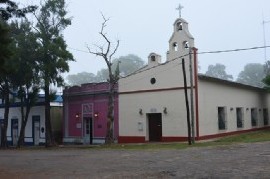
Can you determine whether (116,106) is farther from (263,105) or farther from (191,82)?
(263,105)

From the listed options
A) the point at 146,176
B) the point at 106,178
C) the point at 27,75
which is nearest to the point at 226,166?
the point at 146,176

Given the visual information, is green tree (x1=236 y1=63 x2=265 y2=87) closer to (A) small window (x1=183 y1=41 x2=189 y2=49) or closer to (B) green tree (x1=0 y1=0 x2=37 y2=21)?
(A) small window (x1=183 y1=41 x2=189 y2=49)

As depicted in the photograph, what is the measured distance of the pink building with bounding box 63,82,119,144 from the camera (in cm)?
3581

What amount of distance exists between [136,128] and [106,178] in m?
20.5

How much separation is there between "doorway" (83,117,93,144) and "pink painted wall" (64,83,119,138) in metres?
0.32

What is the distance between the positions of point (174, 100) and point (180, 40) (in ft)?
15.3

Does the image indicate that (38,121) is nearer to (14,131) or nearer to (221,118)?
(14,131)

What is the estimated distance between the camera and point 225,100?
117ft

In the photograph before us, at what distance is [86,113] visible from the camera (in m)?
37.2

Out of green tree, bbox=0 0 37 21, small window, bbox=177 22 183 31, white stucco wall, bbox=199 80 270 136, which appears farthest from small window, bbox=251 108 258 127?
green tree, bbox=0 0 37 21

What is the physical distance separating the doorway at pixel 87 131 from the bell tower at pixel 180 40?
9.72 metres

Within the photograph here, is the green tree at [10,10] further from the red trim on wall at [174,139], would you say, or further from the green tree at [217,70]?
the green tree at [217,70]

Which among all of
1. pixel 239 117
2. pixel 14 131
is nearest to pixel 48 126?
pixel 14 131

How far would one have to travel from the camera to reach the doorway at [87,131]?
36.8 metres
